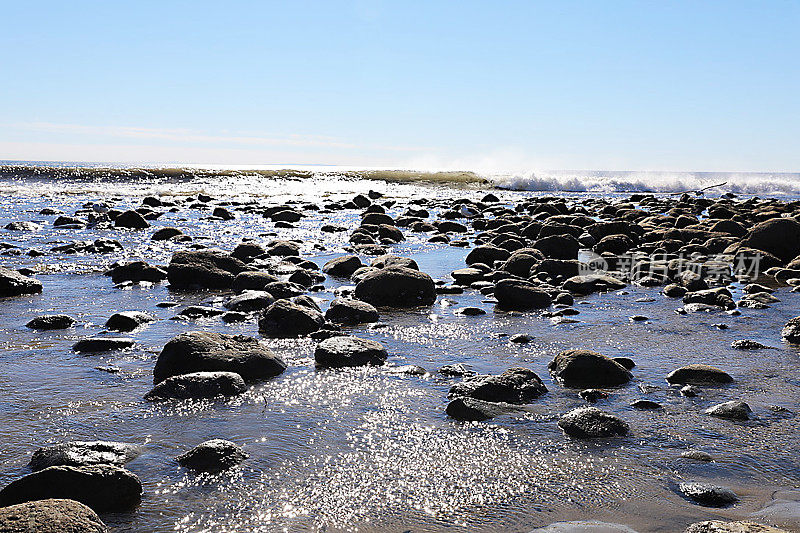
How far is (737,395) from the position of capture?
21.3 ft

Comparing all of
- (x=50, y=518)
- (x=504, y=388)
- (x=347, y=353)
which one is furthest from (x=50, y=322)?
(x=50, y=518)

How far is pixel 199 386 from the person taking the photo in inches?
247

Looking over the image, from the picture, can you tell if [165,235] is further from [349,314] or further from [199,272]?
[349,314]

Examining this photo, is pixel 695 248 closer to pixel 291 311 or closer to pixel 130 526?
pixel 291 311

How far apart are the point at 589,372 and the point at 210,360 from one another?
12.4 feet

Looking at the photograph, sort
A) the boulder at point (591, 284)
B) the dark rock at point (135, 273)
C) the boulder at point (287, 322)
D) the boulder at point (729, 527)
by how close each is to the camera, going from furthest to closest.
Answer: the dark rock at point (135, 273)
the boulder at point (591, 284)
the boulder at point (287, 322)
the boulder at point (729, 527)

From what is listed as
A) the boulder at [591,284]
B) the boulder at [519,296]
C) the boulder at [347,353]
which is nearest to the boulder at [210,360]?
the boulder at [347,353]

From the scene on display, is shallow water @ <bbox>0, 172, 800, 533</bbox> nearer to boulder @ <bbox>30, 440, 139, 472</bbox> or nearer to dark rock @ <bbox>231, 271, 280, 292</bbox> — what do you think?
boulder @ <bbox>30, 440, 139, 472</bbox>

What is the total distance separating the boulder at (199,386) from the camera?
6168 mm

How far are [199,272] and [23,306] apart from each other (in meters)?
3.03

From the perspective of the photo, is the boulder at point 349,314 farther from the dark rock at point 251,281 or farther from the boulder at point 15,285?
the boulder at point 15,285

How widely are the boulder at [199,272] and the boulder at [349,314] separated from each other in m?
3.65

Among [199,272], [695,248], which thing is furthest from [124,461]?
[695,248]

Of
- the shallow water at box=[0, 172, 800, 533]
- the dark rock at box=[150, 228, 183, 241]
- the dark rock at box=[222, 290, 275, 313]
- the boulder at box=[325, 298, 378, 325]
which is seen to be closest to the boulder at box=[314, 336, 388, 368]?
the shallow water at box=[0, 172, 800, 533]
